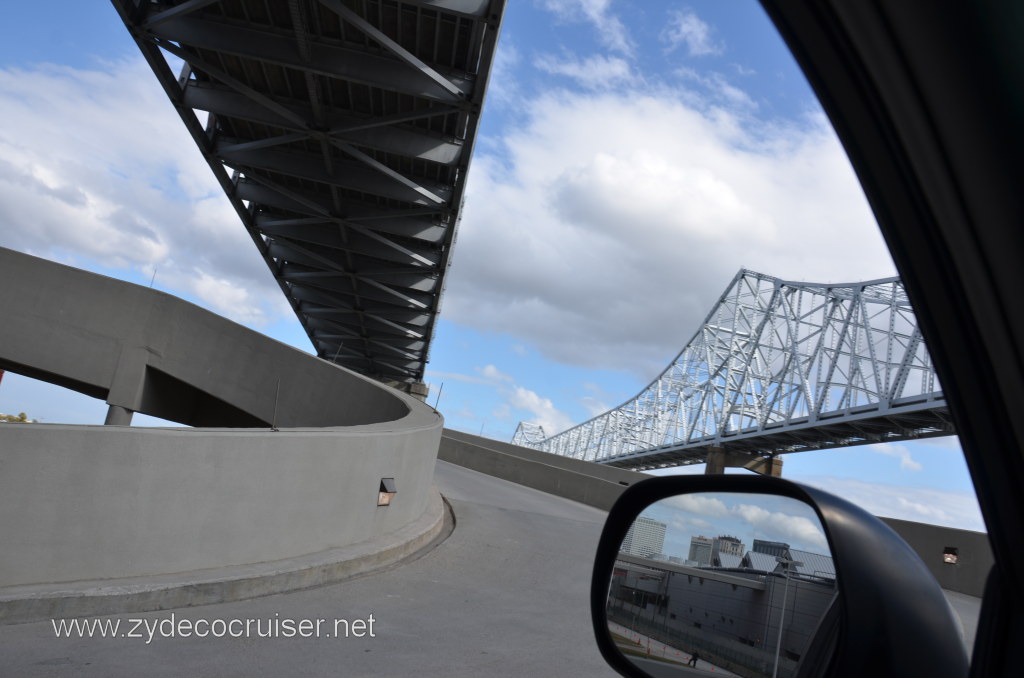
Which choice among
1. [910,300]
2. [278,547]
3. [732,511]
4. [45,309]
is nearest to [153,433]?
[278,547]

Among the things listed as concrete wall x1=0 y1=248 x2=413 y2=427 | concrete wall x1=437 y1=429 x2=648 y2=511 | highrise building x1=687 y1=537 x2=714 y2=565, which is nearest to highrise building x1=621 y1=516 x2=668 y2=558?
highrise building x1=687 y1=537 x2=714 y2=565

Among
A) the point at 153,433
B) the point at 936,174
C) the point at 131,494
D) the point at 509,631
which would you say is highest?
the point at 936,174

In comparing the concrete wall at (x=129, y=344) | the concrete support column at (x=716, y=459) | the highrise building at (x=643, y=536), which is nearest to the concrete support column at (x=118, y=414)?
the concrete wall at (x=129, y=344)

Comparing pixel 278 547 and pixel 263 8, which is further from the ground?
pixel 263 8

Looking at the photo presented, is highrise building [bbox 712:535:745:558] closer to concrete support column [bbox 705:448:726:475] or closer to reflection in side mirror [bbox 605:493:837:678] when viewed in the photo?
reflection in side mirror [bbox 605:493:837:678]

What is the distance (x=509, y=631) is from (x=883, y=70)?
5.98 metres

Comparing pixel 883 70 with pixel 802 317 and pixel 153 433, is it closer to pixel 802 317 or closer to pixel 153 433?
pixel 153 433

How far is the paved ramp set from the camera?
4512 mm

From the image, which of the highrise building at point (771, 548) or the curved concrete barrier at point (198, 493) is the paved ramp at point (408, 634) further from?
the highrise building at point (771, 548)

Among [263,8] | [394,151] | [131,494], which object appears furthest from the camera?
[394,151]

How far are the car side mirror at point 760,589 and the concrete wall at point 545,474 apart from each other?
1577 cm

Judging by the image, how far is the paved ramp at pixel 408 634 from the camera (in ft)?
14.8

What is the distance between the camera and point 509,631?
6.21 m

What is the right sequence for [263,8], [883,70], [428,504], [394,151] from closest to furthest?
[883,70] < [428,504] < [263,8] < [394,151]
